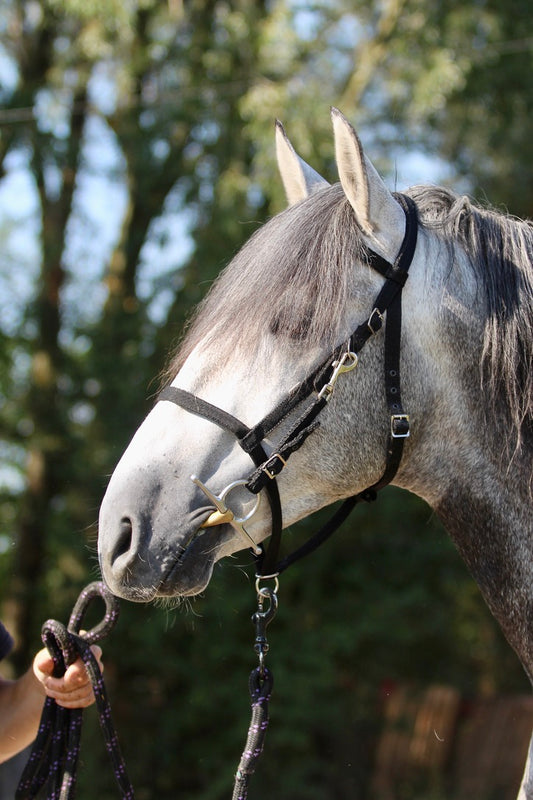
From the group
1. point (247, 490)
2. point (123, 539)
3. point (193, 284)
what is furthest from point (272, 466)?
point (193, 284)

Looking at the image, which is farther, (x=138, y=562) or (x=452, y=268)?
(x=452, y=268)

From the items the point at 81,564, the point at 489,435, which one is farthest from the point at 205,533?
the point at 81,564

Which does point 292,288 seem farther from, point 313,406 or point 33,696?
point 33,696

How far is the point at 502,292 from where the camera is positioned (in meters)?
1.86

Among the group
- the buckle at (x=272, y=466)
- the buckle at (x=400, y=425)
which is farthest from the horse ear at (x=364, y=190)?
the buckle at (x=272, y=466)

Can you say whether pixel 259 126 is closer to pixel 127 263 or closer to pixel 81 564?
pixel 127 263

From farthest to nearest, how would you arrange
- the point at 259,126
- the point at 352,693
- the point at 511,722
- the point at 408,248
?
1. the point at 511,722
2. the point at 352,693
3. the point at 259,126
4. the point at 408,248

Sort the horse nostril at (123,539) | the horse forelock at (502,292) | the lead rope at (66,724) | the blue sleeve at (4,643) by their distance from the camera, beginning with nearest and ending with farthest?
the horse nostril at (123,539) < the horse forelock at (502,292) < the lead rope at (66,724) < the blue sleeve at (4,643)

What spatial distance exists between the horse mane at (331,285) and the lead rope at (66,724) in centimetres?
70

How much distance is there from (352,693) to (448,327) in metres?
7.72

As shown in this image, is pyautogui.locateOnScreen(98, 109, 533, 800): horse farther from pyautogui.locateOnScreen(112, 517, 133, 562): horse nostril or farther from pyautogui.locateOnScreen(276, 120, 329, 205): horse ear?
pyautogui.locateOnScreen(276, 120, 329, 205): horse ear

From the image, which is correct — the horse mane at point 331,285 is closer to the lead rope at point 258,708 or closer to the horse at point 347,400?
the horse at point 347,400

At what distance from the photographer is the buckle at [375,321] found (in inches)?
69.2

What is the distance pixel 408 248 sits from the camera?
1.81 meters
